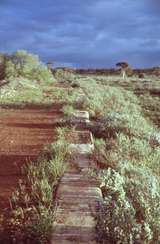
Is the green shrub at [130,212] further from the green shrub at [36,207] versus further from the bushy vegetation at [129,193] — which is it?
the green shrub at [36,207]

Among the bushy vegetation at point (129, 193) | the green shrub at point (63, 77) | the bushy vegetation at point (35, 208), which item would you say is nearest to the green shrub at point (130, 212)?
the bushy vegetation at point (129, 193)

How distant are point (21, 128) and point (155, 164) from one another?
673 cm


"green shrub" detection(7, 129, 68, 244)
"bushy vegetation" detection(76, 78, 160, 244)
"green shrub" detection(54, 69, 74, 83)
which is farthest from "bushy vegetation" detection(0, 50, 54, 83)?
"green shrub" detection(7, 129, 68, 244)

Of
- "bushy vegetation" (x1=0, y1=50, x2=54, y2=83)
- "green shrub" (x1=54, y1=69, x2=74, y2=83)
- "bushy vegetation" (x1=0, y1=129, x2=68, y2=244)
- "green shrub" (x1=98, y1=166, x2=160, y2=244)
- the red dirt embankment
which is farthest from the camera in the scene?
"green shrub" (x1=54, y1=69, x2=74, y2=83)

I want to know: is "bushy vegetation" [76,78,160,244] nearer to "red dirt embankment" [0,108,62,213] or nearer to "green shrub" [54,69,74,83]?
"red dirt embankment" [0,108,62,213]

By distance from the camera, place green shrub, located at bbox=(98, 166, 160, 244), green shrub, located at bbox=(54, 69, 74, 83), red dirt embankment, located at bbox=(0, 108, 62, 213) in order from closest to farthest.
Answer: green shrub, located at bbox=(98, 166, 160, 244)
red dirt embankment, located at bbox=(0, 108, 62, 213)
green shrub, located at bbox=(54, 69, 74, 83)

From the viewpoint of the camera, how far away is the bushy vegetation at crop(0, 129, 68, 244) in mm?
5293

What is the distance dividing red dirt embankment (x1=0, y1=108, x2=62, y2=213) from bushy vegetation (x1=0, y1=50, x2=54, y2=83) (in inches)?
798

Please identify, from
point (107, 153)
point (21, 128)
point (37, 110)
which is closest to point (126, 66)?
point (37, 110)

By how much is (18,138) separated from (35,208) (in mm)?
7154

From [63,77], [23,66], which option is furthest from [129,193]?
[63,77]

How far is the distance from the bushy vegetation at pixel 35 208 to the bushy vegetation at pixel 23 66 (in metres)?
32.9

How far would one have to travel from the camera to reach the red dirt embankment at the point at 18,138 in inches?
316

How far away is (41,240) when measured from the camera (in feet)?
16.8
